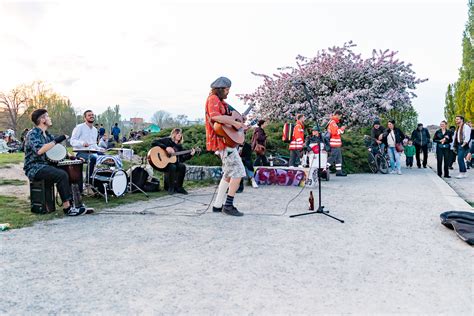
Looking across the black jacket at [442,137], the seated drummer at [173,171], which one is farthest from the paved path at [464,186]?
the seated drummer at [173,171]

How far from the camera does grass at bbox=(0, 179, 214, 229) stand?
237 inches

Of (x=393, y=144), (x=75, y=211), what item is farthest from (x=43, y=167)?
(x=393, y=144)

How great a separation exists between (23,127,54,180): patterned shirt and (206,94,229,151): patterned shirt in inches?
106

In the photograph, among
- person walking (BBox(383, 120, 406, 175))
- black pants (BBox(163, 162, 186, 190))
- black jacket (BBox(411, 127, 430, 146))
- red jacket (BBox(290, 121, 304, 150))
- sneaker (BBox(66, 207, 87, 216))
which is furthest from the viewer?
A: black jacket (BBox(411, 127, 430, 146))

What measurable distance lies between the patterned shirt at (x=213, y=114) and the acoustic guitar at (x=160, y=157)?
311cm

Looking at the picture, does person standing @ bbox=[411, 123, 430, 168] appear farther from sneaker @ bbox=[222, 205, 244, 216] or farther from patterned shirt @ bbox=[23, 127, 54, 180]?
patterned shirt @ bbox=[23, 127, 54, 180]

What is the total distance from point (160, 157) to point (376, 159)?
871 centimetres

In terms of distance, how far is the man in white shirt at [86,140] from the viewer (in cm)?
827

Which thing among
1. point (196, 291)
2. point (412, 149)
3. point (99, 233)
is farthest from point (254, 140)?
point (412, 149)

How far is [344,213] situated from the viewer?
6.66 meters

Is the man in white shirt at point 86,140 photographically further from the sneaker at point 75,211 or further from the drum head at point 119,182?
the sneaker at point 75,211

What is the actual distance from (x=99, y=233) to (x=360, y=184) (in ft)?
25.0

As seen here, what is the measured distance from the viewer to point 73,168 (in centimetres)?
679

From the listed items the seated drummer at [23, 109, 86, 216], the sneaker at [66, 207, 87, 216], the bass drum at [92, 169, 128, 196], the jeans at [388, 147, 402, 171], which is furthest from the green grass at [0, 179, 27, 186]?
the jeans at [388, 147, 402, 171]
